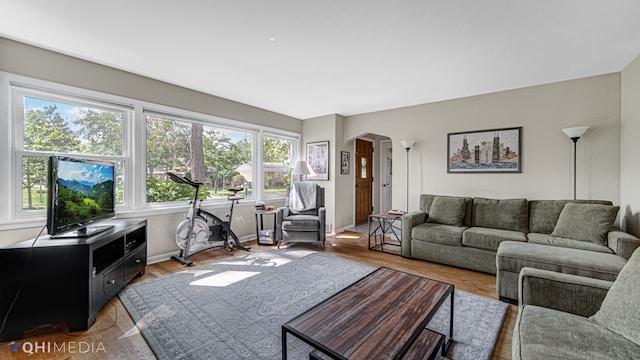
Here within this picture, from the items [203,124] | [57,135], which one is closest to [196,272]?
[57,135]

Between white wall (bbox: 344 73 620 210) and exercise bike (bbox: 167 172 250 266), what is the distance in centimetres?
299

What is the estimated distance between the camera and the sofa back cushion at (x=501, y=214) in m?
3.27

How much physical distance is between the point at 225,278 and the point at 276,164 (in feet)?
9.09

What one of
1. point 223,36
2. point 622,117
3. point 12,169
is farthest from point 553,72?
point 12,169

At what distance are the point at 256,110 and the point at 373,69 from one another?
96.8 inches

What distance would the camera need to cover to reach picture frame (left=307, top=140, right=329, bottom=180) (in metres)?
5.29

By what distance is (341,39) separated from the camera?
94.3 inches

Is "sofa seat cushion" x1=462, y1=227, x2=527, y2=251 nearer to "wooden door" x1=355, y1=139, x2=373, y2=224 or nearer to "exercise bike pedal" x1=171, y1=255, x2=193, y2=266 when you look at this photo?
"wooden door" x1=355, y1=139, x2=373, y2=224

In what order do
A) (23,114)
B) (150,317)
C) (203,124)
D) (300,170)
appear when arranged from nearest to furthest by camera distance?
(150,317)
(23,114)
(203,124)
(300,170)

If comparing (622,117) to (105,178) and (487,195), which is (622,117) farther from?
(105,178)

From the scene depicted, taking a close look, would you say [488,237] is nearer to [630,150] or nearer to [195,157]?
[630,150]

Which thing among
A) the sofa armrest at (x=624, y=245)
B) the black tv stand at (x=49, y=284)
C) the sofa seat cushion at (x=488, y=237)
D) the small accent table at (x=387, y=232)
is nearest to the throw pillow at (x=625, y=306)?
the sofa armrest at (x=624, y=245)

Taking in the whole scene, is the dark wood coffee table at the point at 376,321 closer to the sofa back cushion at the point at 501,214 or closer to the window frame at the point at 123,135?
the sofa back cushion at the point at 501,214

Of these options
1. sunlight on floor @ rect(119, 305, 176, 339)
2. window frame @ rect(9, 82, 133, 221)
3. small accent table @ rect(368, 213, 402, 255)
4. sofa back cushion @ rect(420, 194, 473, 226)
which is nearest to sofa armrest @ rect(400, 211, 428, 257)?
small accent table @ rect(368, 213, 402, 255)
